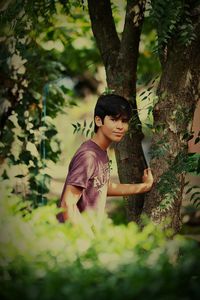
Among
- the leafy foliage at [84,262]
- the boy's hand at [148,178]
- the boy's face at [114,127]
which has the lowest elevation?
the leafy foliage at [84,262]

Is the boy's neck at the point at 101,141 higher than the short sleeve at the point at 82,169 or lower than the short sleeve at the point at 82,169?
higher

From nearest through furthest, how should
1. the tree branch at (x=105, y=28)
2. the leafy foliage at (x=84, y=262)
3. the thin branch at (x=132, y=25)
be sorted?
the leafy foliage at (x=84, y=262) → the thin branch at (x=132, y=25) → the tree branch at (x=105, y=28)

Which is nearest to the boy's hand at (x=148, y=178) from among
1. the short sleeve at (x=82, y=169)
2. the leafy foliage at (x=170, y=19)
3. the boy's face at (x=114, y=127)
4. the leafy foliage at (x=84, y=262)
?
the boy's face at (x=114, y=127)

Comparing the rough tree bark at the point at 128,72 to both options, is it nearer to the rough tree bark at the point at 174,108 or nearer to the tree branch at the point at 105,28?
the tree branch at the point at 105,28

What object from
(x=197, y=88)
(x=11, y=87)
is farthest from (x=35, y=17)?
(x=11, y=87)

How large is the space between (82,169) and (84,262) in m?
1.74

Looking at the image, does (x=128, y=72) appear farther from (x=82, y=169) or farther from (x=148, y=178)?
(x=82, y=169)

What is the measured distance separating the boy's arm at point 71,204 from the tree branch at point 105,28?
3.95ft

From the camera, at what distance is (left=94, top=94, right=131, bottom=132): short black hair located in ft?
14.7

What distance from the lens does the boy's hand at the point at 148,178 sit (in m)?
4.57

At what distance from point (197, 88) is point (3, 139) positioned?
3.01m

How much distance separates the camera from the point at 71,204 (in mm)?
4109

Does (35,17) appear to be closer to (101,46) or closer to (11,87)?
(101,46)

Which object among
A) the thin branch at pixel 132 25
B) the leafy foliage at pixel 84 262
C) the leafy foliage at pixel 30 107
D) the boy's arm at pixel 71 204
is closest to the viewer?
the leafy foliage at pixel 84 262
